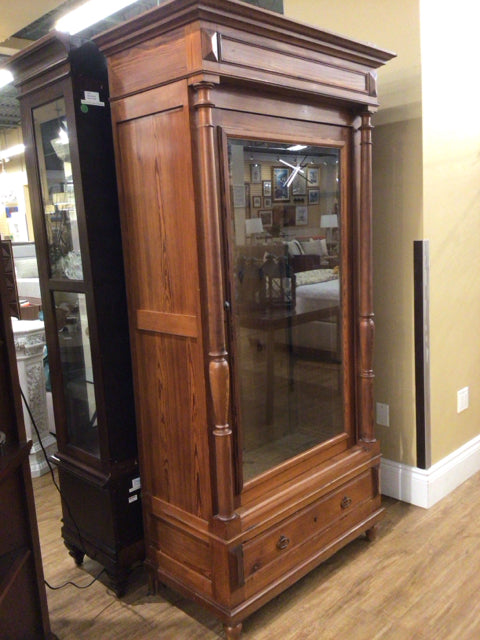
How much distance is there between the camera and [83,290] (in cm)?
Result: 199

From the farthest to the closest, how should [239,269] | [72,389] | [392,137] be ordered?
1. [392,137]
2. [72,389]
3. [239,269]

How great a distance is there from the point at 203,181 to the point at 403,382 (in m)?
1.48

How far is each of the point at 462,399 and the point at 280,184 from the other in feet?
5.03

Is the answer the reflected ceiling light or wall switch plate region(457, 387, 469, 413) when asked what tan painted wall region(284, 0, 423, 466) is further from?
the reflected ceiling light

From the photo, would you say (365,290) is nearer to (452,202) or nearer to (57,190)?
A: (452,202)

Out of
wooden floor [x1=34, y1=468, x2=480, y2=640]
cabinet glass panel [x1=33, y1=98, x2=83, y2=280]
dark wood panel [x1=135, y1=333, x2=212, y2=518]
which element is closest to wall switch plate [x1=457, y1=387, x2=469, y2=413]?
wooden floor [x1=34, y1=468, x2=480, y2=640]

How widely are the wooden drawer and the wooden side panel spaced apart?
0.24 meters

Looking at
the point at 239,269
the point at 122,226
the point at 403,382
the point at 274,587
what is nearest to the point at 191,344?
the point at 239,269

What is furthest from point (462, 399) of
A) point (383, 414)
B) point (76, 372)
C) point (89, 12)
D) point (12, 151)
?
point (12, 151)

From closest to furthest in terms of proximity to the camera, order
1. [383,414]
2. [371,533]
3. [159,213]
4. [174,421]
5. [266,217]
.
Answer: [159,213]
[174,421]
[266,217]
[371,533]
[383,414]

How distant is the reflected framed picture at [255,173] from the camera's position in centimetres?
189

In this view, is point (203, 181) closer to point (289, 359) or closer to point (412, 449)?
point (289, 359)

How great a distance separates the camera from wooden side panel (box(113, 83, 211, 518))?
171 cm

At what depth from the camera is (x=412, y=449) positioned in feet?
8.70
